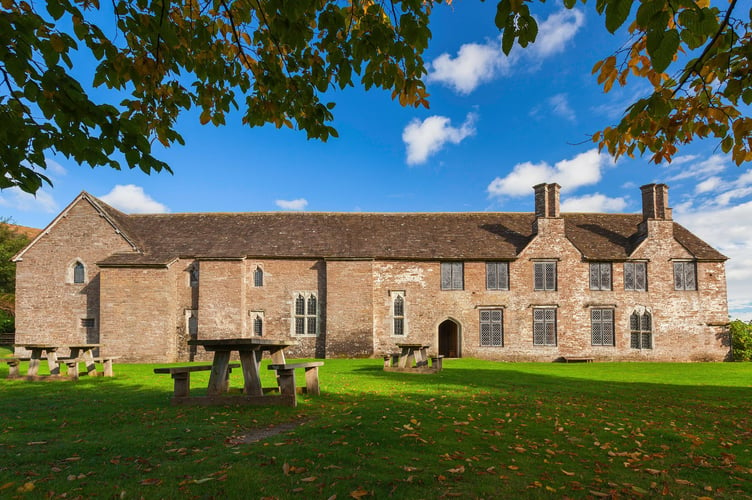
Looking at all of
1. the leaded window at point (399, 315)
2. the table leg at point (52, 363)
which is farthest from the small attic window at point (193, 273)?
the leaded window at point (399, 315)

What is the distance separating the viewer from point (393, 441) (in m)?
6.44

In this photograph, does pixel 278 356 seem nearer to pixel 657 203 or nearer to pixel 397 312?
pixel 397 312

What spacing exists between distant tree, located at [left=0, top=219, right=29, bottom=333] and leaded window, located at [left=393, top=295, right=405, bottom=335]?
30663 mm

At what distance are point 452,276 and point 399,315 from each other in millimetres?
4051

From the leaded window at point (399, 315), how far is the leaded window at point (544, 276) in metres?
8.18

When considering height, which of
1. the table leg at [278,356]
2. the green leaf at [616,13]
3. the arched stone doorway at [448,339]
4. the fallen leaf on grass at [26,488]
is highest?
the green leaf at [616,13]

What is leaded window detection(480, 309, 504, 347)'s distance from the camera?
27.2 meters

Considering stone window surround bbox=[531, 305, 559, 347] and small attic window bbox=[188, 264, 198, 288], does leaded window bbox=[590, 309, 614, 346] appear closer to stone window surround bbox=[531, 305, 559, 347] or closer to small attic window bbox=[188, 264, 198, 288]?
stone window surround bbox=[531, 305, 559, 347]

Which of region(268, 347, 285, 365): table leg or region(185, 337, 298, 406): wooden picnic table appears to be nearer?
region(185, 337, 298, 406): wooden picnic table

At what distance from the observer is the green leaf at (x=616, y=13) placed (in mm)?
3055

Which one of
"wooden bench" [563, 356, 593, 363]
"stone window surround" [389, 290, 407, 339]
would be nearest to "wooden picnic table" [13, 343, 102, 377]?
"stone window surround" [389, 290, 407, 339]

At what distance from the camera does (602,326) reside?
1075 inches

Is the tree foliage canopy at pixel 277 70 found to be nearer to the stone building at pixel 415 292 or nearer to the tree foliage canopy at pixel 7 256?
the stone building at pixel 415 292

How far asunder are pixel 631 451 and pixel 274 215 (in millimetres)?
27860
